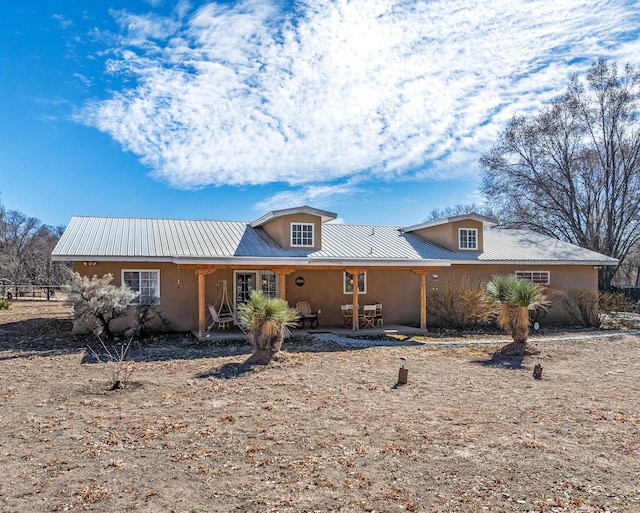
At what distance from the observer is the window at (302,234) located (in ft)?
48.4

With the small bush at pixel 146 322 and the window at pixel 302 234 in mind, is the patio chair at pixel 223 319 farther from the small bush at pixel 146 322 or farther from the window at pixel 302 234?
the window at pixel 302 234

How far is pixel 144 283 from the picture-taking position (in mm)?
13297

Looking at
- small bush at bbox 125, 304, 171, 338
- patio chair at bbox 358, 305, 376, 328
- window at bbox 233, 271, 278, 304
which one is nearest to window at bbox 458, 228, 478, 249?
patio chair at bbox 358, 305, 376, 328

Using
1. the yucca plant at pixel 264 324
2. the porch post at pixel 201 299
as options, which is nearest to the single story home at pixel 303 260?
the porch post at pixel 201 299

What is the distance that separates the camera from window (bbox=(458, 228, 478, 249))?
55.8 feet

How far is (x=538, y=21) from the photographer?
9508 mm

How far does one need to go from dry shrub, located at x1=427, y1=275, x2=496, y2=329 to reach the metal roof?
1.04 meters

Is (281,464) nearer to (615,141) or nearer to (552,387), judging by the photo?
(552,387)

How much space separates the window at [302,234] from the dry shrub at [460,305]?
4.42m

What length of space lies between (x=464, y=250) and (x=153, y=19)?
12065 mm

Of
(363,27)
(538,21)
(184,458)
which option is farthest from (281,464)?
(538,21)

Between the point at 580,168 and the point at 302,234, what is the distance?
19.5 meters

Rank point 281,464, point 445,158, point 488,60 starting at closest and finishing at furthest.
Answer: point 281,464 < point 488,60 < point 445,158

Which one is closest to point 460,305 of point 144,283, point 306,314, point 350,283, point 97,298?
point 350,283
